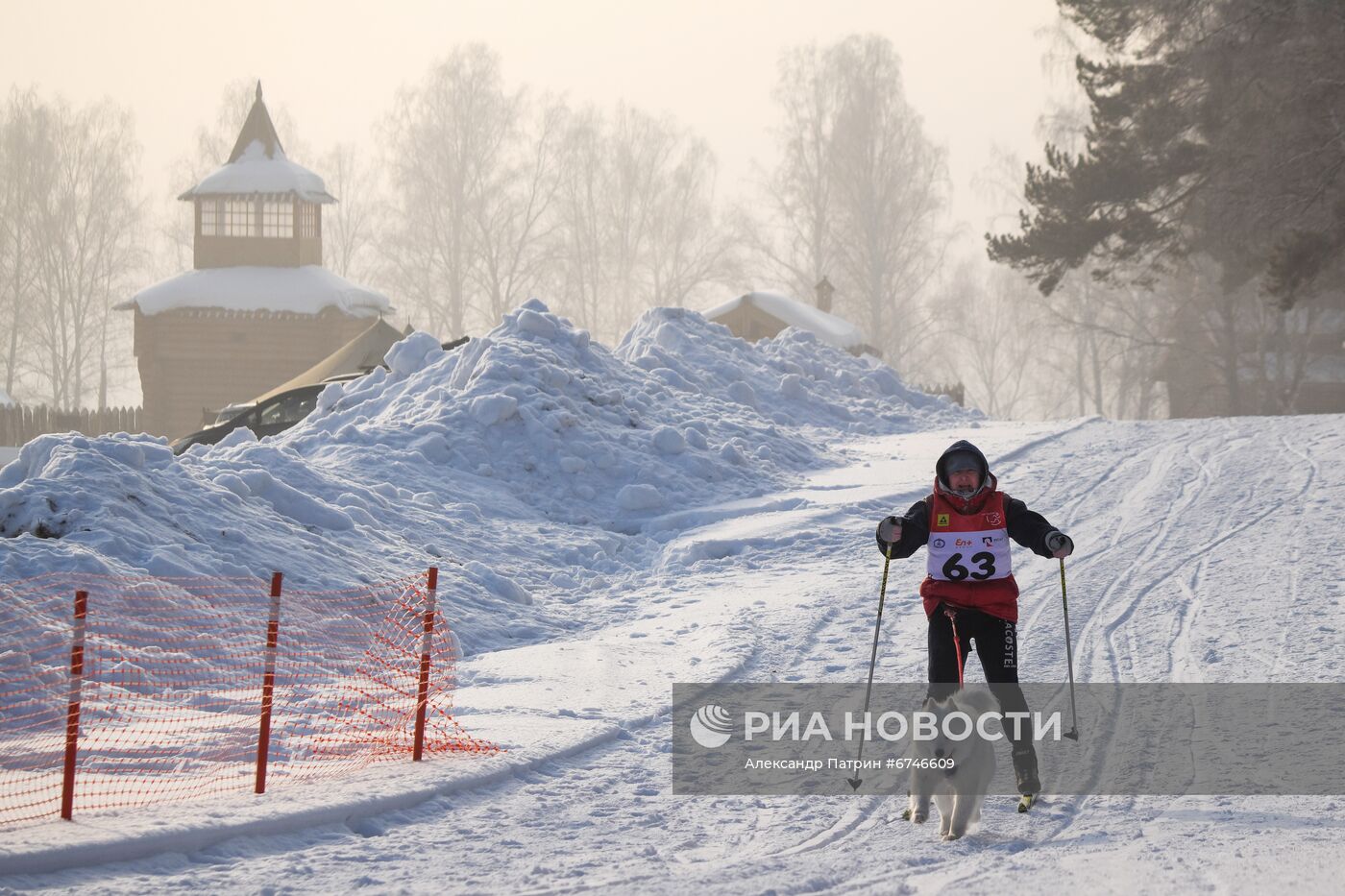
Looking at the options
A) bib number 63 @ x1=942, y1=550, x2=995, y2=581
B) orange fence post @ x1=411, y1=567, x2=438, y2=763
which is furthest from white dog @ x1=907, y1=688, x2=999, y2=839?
orange fence post @ x1=411, y1=567, x2=438, y2=763

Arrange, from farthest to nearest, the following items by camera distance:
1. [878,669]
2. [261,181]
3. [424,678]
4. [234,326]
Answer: [261,181]
[234,326]
[878,669]
[424,678]

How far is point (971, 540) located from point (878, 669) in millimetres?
3376

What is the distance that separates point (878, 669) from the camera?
9.72m

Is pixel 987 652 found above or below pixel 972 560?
below

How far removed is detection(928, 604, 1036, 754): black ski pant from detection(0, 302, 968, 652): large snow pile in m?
5.78

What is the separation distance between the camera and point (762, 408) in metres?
23.1

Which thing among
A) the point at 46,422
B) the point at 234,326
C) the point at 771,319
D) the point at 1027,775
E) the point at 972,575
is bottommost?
the point at 1027,775

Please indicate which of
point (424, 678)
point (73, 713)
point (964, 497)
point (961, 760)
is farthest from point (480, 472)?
point (961, 760)

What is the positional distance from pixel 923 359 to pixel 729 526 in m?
50.3

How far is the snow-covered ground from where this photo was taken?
19.3ft

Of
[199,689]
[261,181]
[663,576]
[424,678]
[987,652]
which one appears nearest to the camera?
[987,652]

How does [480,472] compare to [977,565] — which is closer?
[977,565]

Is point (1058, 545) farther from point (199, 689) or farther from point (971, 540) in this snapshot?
point (199, 689)

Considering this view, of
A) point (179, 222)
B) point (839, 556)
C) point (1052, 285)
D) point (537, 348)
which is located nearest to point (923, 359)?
point (179, 222)
